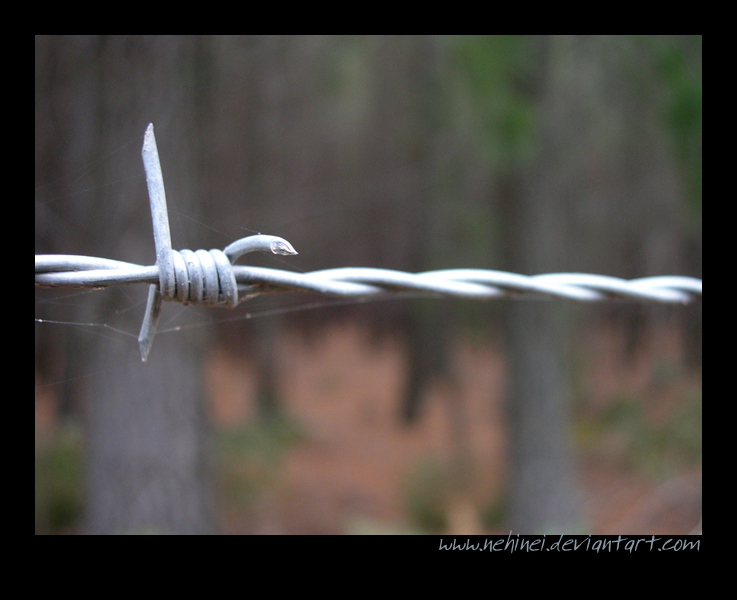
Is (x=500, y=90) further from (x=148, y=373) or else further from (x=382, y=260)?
(x=382, y=260)

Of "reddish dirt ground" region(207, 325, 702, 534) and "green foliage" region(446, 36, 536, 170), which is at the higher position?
"green foliage" region(446, 36, 536, 170)

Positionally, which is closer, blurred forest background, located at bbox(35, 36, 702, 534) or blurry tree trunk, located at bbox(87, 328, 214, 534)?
blurred forest background, located at bbox(35, 36, 702, 534)

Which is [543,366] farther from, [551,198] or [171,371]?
[171,371]

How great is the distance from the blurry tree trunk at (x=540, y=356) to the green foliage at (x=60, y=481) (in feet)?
14.1

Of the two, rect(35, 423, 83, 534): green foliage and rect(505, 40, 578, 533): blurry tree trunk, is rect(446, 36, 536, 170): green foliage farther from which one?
rect(35, 423, 83, 534): green foliage

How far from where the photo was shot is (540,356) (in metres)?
5.20

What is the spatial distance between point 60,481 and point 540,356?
4799 millimetres

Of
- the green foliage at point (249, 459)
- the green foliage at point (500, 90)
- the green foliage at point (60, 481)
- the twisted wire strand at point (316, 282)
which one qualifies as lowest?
the green foliage at point (249, 459)

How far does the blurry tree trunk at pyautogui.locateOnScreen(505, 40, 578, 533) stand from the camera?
488 centimetres

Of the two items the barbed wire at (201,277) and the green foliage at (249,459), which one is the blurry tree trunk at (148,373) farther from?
the green foliage at (249,459)

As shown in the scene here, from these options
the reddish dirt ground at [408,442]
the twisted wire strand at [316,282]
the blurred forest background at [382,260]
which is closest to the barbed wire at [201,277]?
the twisted wire strand at [316,282]

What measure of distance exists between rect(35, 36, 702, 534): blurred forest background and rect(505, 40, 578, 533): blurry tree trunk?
22 millimetres

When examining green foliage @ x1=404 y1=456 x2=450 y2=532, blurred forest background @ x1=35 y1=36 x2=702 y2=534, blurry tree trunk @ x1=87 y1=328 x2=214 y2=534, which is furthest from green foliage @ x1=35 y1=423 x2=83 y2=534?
green foliage @ x1=404 y1=456 x2=450 y2=532

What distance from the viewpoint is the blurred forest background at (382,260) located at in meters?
3.28
